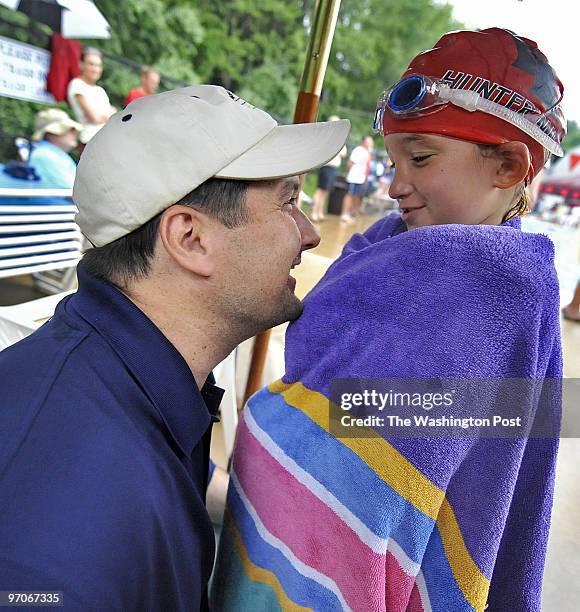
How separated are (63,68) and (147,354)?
20.3 feet

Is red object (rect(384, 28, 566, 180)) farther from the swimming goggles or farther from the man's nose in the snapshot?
the man's nose

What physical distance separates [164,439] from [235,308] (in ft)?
1.12

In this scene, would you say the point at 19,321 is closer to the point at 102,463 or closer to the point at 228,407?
the point at 228,407

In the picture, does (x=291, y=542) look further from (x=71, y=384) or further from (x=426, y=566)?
(x=71, y=384)

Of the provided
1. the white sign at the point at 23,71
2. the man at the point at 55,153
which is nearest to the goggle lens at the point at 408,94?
the man at the point at 55,153

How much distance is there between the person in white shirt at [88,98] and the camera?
5.32 m

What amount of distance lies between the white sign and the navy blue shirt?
5.61 metres

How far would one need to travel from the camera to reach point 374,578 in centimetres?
85

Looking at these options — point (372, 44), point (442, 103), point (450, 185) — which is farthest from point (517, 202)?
point (372, 44)

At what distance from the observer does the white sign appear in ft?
17.2

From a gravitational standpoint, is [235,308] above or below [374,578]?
above

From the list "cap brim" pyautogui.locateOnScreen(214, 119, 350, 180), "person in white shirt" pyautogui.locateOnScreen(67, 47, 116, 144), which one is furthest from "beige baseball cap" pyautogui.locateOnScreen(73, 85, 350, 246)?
"person in white shirt" pyautogui.locateOnScreen(67, 47, 116, 144)

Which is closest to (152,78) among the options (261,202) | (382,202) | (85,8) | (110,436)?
(85,8)

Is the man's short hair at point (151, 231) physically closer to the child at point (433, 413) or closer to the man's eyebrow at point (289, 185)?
the man's eyebrow at point (289, 185)
